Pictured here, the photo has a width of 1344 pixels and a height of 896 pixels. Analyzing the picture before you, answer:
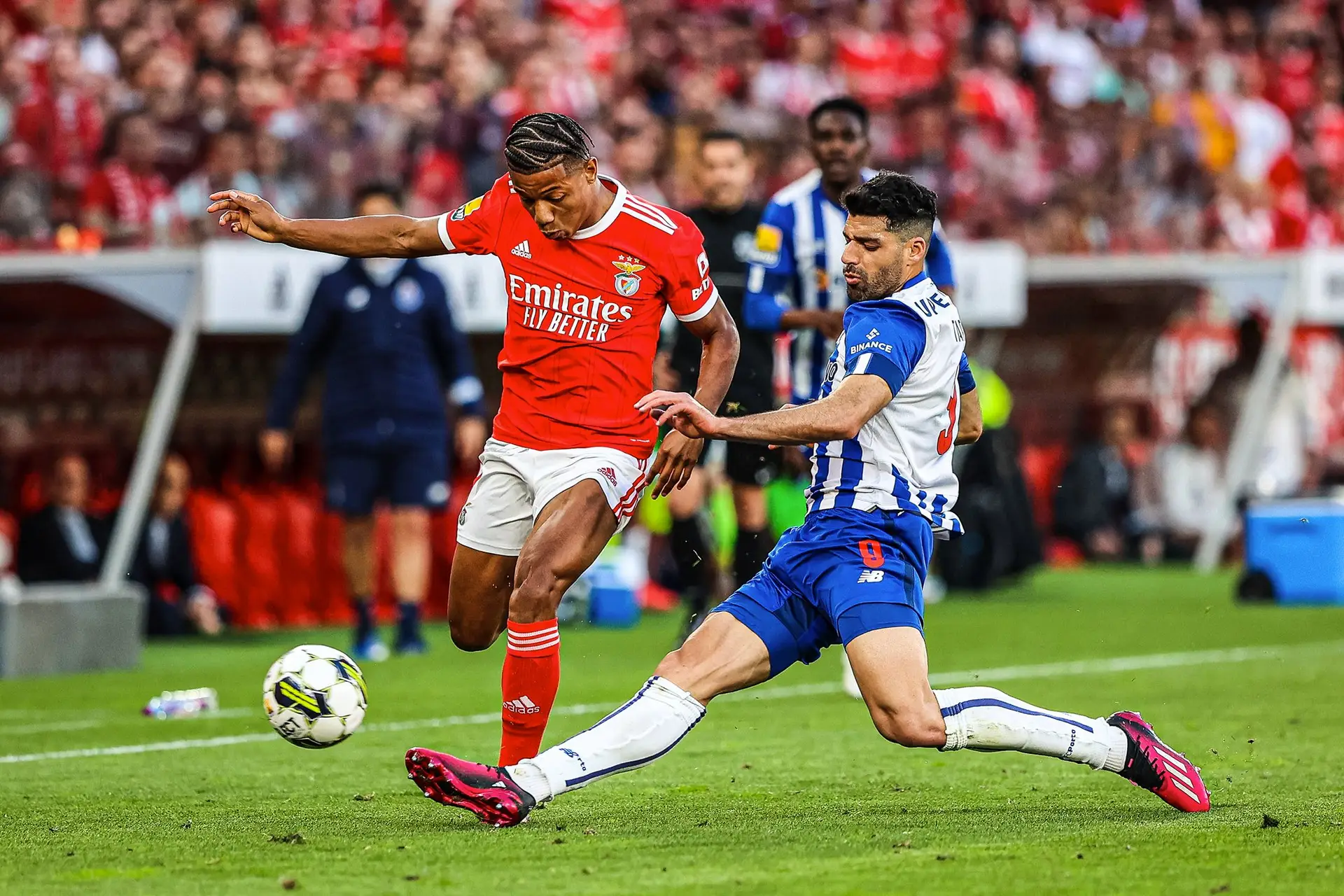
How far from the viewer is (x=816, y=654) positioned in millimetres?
5773

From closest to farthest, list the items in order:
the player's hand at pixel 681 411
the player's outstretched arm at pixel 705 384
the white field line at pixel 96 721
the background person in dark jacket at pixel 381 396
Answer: the player's hand at pixel 681 411
the player's outstretched arm at pixel 705 384
the white field line at pixel 96 721
the background person in dark jacket at pixel 381 396

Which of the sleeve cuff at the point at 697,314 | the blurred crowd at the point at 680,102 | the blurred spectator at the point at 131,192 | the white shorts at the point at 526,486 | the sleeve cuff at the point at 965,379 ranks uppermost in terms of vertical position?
the blurred crowd at the point at 680,102

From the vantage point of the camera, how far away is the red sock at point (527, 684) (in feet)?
19.9

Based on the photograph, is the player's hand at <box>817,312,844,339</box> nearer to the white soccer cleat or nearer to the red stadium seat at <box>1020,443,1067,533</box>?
the white soccer cleat

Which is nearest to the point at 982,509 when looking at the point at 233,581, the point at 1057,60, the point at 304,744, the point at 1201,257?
the point at 1201,257

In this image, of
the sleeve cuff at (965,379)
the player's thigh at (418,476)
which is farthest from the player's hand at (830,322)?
the player's thigh at (418,476)

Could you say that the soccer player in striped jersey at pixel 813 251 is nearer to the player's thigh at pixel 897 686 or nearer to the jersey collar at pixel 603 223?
the jersey collar at pixel 603 223

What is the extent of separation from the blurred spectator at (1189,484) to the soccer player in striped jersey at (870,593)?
1285 centimetres

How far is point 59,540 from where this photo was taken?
12.5 metres

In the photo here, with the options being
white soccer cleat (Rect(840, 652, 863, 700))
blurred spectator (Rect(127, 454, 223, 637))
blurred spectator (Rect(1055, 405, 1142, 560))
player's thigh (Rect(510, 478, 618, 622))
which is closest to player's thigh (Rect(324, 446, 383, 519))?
blurred spectator (Rect(127, 454, 223, 637))

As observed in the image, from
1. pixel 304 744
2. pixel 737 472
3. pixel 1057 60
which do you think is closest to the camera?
pixel 304 744

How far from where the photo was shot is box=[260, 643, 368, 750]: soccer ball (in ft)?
21.0

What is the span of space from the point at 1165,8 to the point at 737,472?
14643 mm

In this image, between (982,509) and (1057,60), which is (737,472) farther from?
(1057,60)
